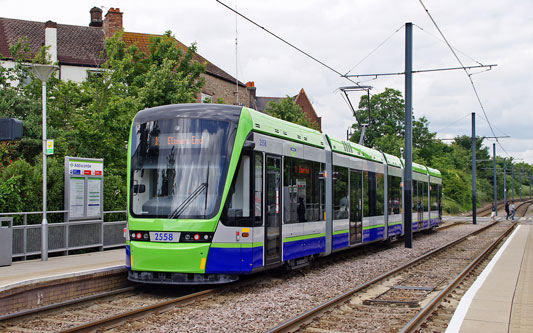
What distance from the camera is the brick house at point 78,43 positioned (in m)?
36.8

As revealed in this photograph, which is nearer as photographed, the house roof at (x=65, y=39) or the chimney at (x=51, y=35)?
the house roof at (x=65, y=39)

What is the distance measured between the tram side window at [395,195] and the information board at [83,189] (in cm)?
1066

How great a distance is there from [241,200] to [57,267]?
416cm

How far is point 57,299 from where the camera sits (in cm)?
1007

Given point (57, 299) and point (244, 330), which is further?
point (57, 299)

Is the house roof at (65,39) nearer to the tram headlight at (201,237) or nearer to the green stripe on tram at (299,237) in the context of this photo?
the green stripe on tram at (299,237)

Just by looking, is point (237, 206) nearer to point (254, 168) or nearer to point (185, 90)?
point (254, 168)

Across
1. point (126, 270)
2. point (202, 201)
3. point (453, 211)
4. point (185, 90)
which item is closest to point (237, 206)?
point (202, 201)


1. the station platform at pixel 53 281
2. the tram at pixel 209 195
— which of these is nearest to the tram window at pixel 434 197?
the tram at pixel 209 195

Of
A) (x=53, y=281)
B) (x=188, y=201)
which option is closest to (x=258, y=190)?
(x=188, y=201)

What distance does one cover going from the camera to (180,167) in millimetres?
10672

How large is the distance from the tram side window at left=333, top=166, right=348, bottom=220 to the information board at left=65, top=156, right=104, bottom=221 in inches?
236

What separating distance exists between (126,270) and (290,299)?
3.37 metres

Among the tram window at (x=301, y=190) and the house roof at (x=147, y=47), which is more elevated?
the house roof at (x=147, y=47)
